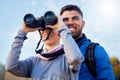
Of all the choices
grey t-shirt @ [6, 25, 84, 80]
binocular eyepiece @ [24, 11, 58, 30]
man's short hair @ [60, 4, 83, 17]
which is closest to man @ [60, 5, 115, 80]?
man's short hair @ [60, 4, 83, 17]

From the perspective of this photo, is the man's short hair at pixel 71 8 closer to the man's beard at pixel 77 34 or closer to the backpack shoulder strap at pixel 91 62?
the man's beard at pixel 77 34

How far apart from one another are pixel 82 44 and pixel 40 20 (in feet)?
2.04

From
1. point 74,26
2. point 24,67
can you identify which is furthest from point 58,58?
point 74,26

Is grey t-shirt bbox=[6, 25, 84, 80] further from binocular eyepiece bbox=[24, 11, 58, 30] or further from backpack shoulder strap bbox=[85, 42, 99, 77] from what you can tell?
backpack shoulder strap bbox=[85, 42, 99, 77]

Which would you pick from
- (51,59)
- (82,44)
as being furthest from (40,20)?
(82,44)

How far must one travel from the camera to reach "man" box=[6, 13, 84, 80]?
3.31 m

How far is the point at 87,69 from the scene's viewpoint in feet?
12.2

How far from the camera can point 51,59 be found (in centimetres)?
349

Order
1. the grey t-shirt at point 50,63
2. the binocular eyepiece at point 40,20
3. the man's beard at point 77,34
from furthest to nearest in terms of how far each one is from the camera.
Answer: the man's beard at point 77,34
the binocular eyepiece at point 40,20
the grey t-shirt at point 50,63

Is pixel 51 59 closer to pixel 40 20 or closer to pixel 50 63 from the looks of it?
pixel 50 63

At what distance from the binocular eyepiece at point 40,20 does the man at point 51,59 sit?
0.13ft

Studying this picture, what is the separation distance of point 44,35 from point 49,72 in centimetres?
41

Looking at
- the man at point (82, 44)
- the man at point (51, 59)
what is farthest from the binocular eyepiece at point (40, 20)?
the man at point (82, 44)

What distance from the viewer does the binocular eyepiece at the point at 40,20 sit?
345 cm
